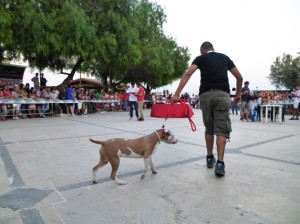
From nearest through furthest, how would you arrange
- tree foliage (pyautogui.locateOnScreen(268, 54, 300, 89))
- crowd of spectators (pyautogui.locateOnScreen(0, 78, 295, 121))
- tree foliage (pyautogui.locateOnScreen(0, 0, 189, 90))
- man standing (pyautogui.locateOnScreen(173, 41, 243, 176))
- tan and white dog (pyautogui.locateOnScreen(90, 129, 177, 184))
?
tan and white dog (pyautogui.locateOnScreen(90, 129, 177, 184)), man standing (pyautogui.locateOnScreen(173, 41, 243, 176)), crowd of spectators (pyautogui.locateOnScreen(0, 78, 295, 121)), tree foliage (pyautogui.locateOnScreen(0, 0, 189, 90)), tree foliage (pyautogui.locateOnScreen(268, 54, 300, 89))

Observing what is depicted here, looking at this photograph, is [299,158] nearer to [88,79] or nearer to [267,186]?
[267,186]

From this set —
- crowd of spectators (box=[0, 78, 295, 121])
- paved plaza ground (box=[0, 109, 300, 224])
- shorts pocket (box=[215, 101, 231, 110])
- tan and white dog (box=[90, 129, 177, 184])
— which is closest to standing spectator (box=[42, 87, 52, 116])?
crowd of spectators (box=[0, 78, 295, 121])

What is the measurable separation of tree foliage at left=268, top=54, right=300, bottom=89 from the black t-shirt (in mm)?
50363

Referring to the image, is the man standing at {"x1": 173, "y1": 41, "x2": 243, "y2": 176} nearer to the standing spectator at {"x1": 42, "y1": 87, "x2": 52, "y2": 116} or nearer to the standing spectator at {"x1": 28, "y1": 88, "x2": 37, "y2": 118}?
the standing spectator at {"x1": 28, "y1": 88, "x2": 37, "y2": 118}

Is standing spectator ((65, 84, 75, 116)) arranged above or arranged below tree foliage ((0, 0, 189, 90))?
below

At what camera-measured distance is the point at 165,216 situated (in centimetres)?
264

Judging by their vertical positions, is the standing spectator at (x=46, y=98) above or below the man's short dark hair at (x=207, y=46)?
below

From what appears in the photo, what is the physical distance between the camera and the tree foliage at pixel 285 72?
49.2 metres

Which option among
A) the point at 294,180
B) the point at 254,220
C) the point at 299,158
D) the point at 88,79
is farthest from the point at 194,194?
the point at 88,79

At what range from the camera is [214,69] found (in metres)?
4.07

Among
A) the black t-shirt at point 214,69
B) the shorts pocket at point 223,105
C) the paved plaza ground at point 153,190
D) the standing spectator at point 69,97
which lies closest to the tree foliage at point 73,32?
the standing spectator at point 69,97

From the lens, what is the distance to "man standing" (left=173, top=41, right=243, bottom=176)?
3977 mm

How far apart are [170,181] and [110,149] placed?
3.05ft

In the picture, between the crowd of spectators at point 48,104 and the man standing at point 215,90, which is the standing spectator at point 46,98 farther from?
the man standing at point 215,90
